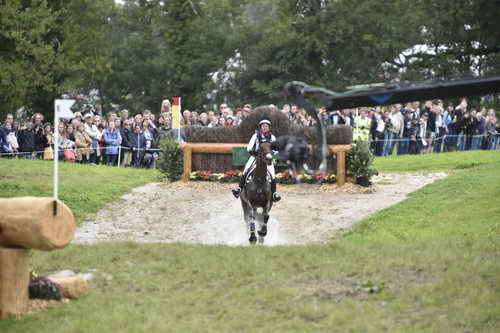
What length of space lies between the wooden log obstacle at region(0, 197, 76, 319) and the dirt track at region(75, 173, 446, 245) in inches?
257

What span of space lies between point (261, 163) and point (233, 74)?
40.5 metres

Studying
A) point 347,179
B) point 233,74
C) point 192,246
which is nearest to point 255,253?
point 192,246

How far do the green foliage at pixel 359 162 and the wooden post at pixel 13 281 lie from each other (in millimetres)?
15816

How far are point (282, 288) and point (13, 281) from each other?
3549mm

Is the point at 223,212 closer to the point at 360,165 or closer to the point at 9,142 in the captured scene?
the point at 360,165

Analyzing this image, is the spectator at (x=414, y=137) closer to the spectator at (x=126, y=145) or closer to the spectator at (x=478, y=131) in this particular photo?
the spectator at (x=478, y=131)

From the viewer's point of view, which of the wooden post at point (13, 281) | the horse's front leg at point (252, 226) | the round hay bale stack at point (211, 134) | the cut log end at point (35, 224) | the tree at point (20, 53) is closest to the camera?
the cut log end at point (35, 224)

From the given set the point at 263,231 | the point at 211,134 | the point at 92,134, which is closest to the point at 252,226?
the point at 263,231

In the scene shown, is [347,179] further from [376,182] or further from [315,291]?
[315,291]

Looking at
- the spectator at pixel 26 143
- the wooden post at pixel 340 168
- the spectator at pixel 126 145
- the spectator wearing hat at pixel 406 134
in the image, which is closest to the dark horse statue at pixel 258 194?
the wooden post at pixel 340 168

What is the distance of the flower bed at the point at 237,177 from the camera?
27.3m

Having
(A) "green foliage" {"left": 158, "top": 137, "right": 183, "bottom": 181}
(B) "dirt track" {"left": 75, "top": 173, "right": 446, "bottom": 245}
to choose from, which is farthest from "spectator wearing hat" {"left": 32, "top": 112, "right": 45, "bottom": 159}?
(B) "dirt track" {"left": 75, "top": 173, "right": 446, "bottom": 245}

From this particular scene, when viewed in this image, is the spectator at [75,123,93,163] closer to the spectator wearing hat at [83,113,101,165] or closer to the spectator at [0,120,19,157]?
the spectator wearing hat at [83,113,101,165]

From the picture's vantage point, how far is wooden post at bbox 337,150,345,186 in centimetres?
2705
